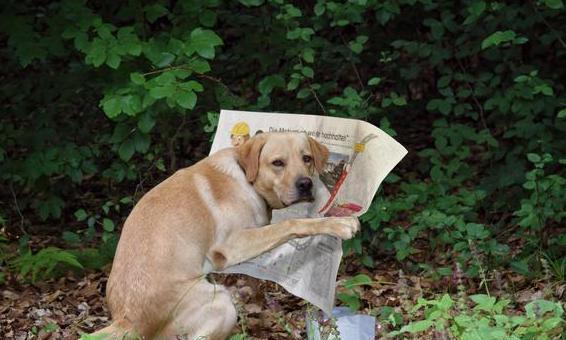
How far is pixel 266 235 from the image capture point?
464 centimetres

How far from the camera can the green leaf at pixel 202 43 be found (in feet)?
19.9

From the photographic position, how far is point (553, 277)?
5.89 meters

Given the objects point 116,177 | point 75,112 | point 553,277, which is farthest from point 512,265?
point 75,112

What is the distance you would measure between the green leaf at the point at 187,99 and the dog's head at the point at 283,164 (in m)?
1.08

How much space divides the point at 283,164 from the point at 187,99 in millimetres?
1298

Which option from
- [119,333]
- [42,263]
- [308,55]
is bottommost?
[42,263]

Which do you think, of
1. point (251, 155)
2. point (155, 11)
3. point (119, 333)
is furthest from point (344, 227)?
point (155, 11)

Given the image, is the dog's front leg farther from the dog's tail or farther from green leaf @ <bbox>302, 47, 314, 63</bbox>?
green leaf @ <bbox>302, 47, 314, 63</bbox>

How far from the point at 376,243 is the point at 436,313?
10.5ft

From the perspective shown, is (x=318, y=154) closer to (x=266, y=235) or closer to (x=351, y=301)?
(x=266, y=235)

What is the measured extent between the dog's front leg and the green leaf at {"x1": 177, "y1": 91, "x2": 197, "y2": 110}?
1.33 meters

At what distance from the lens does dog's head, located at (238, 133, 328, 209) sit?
4734 mm

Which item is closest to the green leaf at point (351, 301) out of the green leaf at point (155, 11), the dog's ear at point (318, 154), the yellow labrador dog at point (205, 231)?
the yellow labrador dog at point (205, 231)

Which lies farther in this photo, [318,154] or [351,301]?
[351,301]
